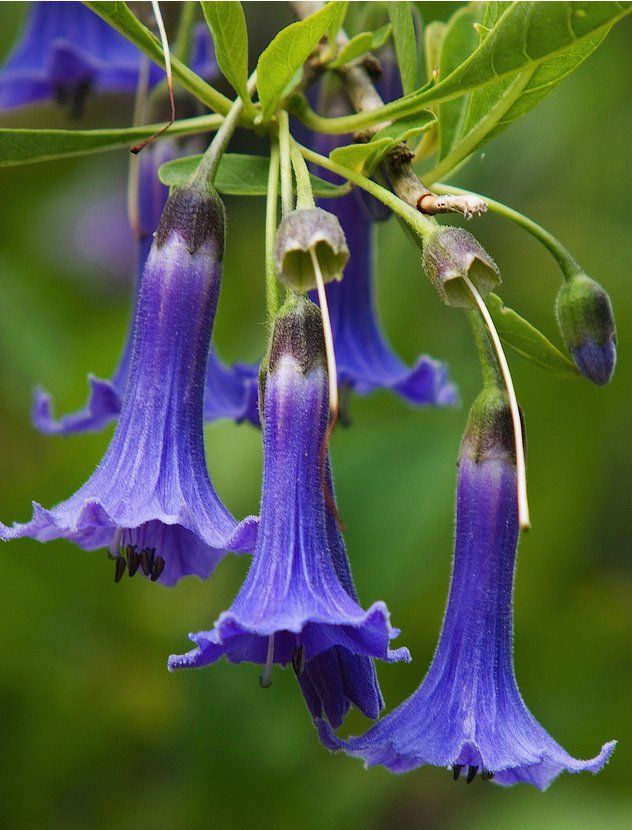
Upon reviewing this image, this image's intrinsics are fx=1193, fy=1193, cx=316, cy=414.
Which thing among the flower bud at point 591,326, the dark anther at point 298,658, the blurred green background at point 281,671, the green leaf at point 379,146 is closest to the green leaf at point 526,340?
the flower bud at point 591,326

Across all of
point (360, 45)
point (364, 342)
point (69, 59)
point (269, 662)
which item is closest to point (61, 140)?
point (360, 45)

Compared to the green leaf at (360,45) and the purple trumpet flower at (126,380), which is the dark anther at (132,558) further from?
the green leaf at (360,45)

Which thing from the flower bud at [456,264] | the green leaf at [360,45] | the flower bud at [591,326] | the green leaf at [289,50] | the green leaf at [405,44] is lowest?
the flower bud at [456,264]

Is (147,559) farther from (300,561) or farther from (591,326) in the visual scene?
(591,326)

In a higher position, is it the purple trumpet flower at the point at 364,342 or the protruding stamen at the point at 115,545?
the purple trumpet flower at the point at 364,342

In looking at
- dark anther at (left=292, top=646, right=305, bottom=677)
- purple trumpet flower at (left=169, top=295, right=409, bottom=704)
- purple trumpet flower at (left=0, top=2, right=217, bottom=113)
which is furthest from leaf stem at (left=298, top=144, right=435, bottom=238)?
purple trumpet flower at (left=0, top=2, right=217, bottom=113)

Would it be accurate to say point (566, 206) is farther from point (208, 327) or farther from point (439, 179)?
point (208, 327)
